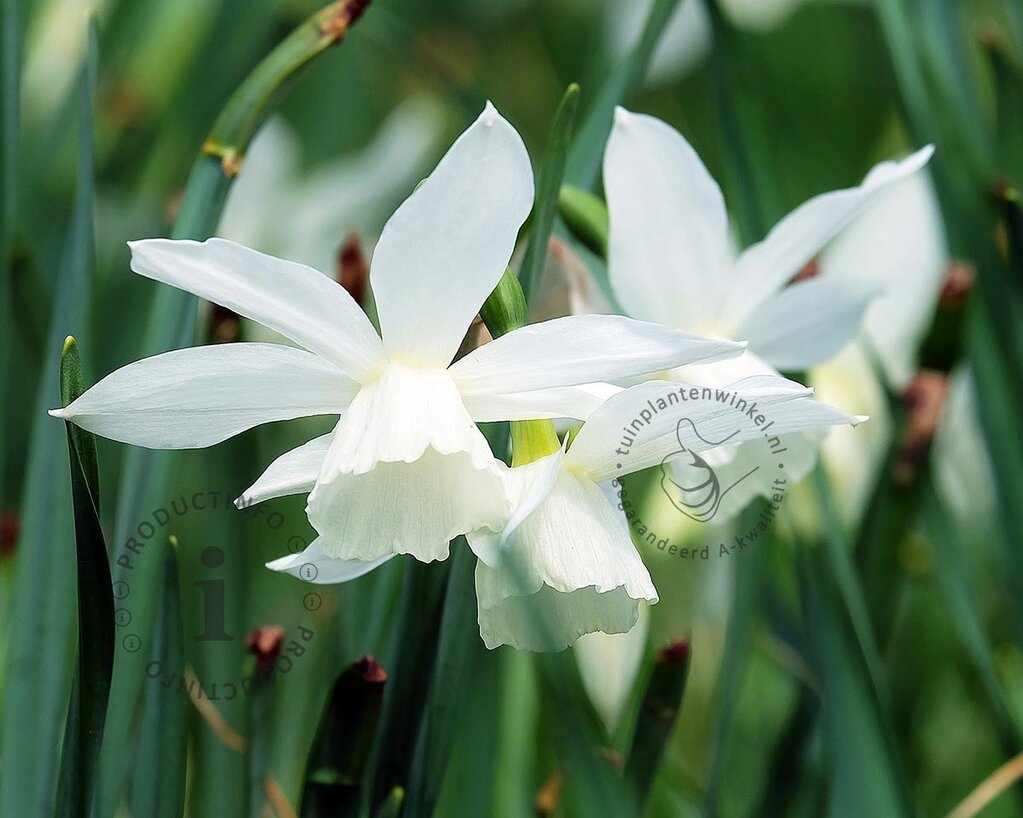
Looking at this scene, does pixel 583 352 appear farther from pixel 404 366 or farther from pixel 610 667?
pixel 610 667

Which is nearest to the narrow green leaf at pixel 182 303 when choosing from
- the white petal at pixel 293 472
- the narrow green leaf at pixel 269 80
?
the narrow green leaf at pixel 269 80

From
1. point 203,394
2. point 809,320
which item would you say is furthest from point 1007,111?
point 203,394

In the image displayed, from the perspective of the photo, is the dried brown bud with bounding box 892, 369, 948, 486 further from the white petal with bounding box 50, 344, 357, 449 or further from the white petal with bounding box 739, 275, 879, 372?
the white petal with bounding box 50, 344, 357, 449

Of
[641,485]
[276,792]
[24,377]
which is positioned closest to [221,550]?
[276,792]

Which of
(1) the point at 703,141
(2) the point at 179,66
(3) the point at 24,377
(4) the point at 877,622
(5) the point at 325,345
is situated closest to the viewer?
(5) the point at 325,345

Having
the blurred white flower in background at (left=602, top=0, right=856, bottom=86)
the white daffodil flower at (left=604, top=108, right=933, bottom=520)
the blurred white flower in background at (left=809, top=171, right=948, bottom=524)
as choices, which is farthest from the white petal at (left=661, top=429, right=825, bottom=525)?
the blurred white flower in background at (left=602, top=0, right=856, bottom=86)

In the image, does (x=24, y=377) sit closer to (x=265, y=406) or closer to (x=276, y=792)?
(x=276, y=792)

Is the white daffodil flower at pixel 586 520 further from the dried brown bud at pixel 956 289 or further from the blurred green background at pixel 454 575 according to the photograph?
the dried brown bud at pixel 956 289
